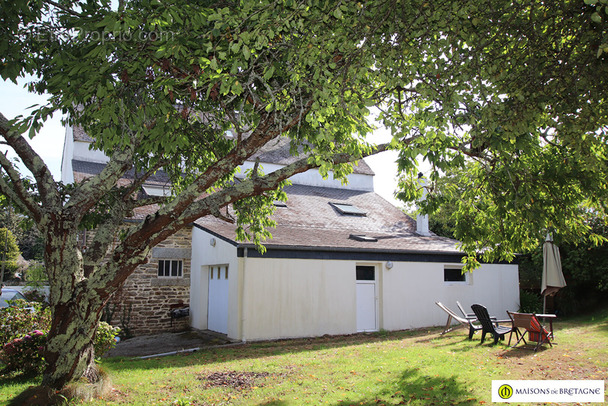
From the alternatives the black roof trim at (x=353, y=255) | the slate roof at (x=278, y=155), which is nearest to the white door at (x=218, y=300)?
the black roof trim at (x=353, y=255)

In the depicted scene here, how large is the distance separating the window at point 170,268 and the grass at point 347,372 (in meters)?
5.17

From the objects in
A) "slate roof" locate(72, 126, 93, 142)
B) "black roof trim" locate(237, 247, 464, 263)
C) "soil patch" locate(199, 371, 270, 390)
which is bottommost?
"soil patch" locate(199, 371, 270, 390)

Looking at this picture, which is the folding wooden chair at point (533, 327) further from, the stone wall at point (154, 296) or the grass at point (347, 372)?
the stone wall at point (154, 296)

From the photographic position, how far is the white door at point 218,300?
14.5 meters

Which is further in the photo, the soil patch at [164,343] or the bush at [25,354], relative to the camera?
the soil patch at [164,343]

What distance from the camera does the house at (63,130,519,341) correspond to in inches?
543

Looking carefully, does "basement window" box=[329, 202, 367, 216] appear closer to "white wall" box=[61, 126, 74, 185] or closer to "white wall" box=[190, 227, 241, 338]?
"white wall" box=[190, 227, 241, 338]

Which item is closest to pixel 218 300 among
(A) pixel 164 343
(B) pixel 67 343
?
(A) pixel 164 343

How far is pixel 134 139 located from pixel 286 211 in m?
11.3

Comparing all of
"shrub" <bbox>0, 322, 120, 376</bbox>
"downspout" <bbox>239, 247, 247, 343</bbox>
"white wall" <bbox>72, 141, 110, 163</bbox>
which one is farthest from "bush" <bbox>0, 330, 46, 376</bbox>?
"white wall" <bbox>72, 141, 110, 163</bbox>

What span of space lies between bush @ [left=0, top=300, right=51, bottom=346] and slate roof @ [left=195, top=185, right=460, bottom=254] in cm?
528

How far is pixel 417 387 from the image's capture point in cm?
729

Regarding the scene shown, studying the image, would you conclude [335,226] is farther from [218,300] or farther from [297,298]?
[218,300]

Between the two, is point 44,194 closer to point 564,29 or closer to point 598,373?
point 564,29
